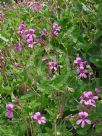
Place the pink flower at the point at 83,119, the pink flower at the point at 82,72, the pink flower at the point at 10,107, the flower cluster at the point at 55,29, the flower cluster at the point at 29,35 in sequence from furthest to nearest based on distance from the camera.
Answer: the flower cluster at the point at 55,29 < the flower cluster at the point at 29,35 < the pink flower at the point at 82,72 < the pink flower at the point at 10,107 < the pink flower at the point at 83,119

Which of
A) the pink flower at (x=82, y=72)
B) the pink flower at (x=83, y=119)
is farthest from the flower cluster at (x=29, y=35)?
the pink flower at (x=83, y=119)

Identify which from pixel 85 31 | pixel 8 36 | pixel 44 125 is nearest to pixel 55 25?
pixel 85 31

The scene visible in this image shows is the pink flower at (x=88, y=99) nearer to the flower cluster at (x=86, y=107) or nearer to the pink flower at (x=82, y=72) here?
the flower cluster at (x=86, y=107)

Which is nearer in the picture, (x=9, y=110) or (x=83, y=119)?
(x=83, y=119)

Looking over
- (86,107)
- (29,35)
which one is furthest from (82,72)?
(29,35)

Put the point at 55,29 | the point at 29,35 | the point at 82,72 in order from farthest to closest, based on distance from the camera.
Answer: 1. the point at 55,29
2. the point at 29,35
3. the point at 82,72

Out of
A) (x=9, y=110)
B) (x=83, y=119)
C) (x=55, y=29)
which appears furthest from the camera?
(x=55, y=29)

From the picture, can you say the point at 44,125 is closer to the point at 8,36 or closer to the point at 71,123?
the point at 71,123

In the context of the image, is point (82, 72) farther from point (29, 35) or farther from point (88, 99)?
point (29, 35)

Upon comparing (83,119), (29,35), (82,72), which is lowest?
(83,119)
